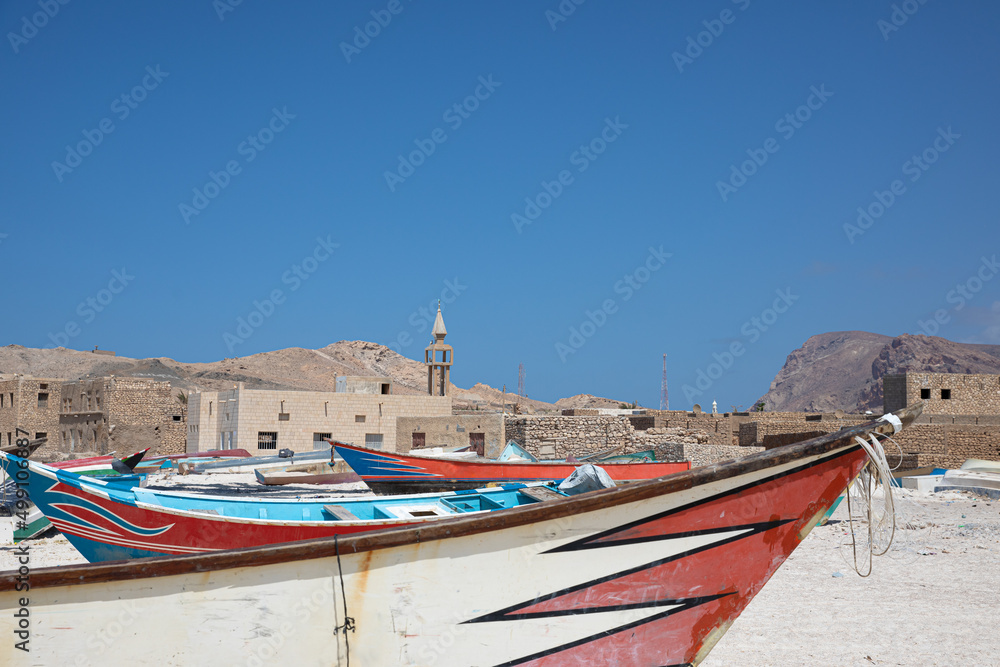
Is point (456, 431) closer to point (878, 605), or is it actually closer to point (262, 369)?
point (878, 605)

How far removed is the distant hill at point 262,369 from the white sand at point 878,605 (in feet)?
140

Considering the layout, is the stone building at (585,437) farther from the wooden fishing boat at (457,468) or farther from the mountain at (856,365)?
the mountain at (856,365)

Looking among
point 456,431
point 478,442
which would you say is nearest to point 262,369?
point 456,431

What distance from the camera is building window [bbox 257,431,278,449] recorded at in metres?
26.9

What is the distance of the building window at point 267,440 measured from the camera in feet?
88.4

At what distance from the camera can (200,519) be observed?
6.21 m

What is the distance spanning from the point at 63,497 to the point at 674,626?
536cm

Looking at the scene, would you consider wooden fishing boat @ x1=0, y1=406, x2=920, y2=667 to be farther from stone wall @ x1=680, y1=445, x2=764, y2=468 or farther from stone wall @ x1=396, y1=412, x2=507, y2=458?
stone wall @ x1=396, y1=412, x2=507, y2=458

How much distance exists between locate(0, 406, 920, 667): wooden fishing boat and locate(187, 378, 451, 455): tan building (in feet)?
75.8

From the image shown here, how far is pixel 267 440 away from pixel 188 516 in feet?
71.3

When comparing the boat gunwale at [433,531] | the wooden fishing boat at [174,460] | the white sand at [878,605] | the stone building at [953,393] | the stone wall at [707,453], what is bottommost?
the white sand at [878,605]

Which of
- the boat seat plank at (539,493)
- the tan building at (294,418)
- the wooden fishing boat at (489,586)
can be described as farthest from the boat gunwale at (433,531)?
the tan building at (294,418)

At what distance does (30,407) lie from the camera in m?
34.2

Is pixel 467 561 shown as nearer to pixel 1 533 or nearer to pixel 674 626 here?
pixel 674 626
